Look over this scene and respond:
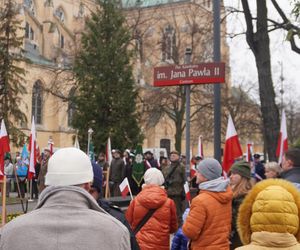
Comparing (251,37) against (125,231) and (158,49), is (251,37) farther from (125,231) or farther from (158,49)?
(158,49)

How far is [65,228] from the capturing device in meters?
2.61

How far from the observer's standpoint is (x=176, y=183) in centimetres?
1373

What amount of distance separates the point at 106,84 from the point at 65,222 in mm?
27370

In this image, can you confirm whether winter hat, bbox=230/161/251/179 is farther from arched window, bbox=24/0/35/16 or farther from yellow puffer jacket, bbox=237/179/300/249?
arched window, bbox=24/0/35/16

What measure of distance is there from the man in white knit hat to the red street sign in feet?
27.1

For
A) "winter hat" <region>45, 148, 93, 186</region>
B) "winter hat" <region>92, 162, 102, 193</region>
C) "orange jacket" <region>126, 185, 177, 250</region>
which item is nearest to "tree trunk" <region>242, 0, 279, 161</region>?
"orange jacket" <region>126, 185, 177, 250</region>

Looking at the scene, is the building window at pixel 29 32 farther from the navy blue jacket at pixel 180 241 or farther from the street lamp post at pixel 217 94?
the navy blue jacket at pixel 180 241

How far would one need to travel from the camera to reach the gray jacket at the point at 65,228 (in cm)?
260

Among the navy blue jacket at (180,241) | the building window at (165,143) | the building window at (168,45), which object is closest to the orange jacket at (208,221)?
the navy blue jacket at (180,241)

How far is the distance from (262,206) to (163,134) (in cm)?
5927

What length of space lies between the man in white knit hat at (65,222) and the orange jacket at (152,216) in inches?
144

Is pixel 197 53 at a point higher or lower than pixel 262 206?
higher

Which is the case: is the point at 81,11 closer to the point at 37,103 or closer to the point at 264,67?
the point at 37,103

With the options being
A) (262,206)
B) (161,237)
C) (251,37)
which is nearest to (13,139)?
(251,37)
